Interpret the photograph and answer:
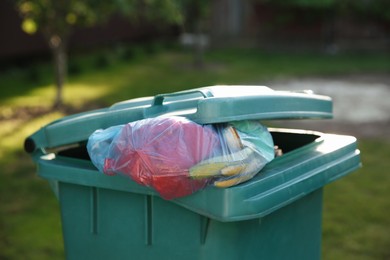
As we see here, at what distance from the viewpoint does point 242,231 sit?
7.58 ft

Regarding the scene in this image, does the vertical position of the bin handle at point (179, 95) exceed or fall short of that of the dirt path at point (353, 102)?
it exceeds it

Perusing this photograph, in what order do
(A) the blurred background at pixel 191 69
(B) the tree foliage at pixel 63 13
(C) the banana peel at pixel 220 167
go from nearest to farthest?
(C) the banana peel at pixel 220 167
(A) the blurred background at pixel 191 69
(B) the tree foliage at pixel 63 13

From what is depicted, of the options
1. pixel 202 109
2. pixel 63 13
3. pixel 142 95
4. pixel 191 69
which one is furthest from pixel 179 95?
pixel 191 69

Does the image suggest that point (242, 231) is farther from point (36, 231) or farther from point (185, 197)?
point (36, 231)

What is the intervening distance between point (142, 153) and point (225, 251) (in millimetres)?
499

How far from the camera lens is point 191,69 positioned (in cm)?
1317

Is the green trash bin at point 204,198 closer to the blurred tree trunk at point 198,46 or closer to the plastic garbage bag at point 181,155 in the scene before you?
the plastic garbage bag at point 181,155

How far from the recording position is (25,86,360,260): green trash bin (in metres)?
2.24

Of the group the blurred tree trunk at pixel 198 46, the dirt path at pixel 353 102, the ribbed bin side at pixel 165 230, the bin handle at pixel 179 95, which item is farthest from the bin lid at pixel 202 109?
the blurred tree trunk at pixel 198 46

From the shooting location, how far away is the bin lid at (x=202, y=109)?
225 cm

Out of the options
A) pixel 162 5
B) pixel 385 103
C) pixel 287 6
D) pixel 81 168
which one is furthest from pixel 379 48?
pixel 81 168

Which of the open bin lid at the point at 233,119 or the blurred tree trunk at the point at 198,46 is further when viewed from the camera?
the blurred tree trunk at the point at 198,46

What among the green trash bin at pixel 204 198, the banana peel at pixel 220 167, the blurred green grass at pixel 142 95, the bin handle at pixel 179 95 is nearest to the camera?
the banana peel at pixel 220 167

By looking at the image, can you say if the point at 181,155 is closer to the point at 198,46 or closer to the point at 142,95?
the point at 142,95
